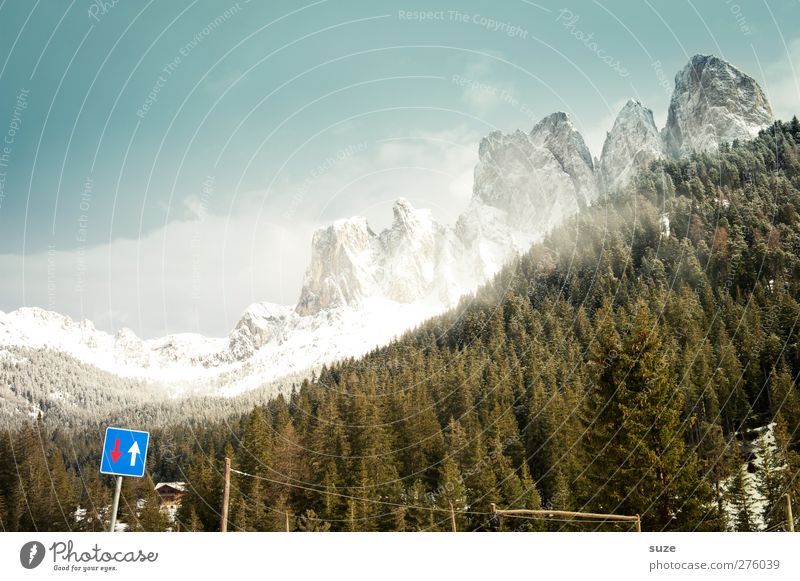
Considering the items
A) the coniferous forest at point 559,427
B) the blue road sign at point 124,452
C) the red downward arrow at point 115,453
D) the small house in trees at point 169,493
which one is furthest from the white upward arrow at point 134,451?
the small house in trees at point 169,493

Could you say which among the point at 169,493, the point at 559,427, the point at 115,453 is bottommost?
the point at 169,493

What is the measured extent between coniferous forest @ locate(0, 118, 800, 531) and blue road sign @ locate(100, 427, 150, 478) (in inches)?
325

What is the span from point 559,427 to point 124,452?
1908 inches

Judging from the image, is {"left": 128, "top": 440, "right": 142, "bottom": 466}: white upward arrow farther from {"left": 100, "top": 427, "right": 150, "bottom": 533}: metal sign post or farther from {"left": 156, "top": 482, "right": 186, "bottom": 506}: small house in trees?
{"left": 156, "top": 482, "right": 186, "bottom": 506}: small house in trees

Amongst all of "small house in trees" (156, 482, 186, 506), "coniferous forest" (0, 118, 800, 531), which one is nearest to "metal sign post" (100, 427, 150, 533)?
"coniferous forest" (0, 118, 800, 531)

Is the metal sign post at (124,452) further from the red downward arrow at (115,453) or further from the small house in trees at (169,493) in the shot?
the small house in trees at (169,493)

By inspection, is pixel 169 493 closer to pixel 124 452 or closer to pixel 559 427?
pixel 559 427

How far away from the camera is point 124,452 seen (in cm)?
1140

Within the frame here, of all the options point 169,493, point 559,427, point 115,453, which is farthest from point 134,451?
point 169,493

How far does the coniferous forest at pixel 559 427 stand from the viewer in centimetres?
2834

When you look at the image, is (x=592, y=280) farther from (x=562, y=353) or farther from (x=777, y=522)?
(x=777, y=522)

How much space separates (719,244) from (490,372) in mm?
59568

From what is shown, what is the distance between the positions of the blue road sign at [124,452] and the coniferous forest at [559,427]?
325 inches
